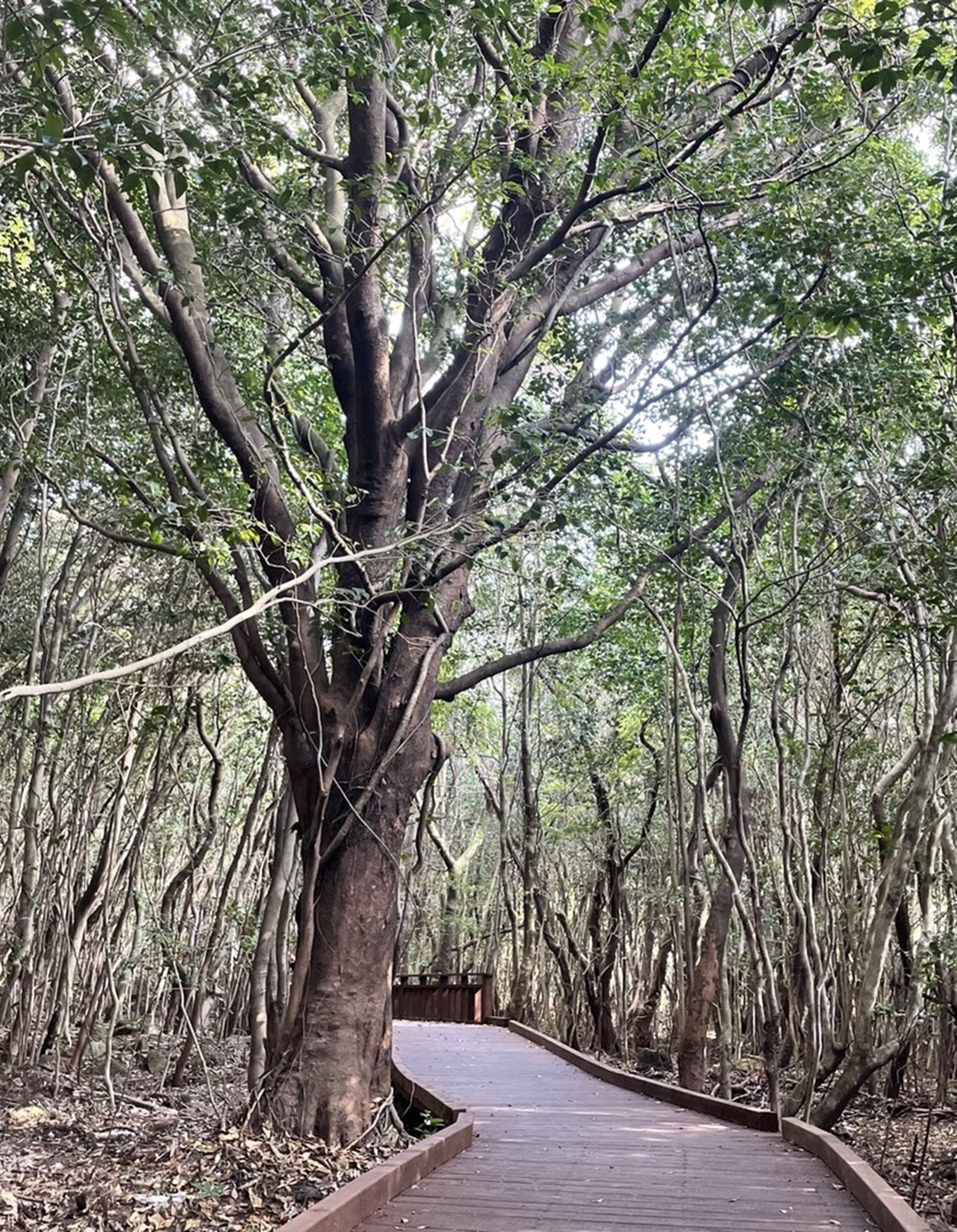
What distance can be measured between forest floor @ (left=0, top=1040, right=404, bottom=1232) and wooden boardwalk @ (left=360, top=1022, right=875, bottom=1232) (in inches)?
21.5

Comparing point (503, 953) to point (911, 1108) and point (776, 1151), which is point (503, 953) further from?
point (776, 1151)

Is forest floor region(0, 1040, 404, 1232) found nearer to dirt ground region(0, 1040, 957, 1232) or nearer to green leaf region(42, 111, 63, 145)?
dirt ground region(0, 1040, 957, 1232)

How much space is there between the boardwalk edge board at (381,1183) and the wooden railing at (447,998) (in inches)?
433

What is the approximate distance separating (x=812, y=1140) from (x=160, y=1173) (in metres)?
3.52

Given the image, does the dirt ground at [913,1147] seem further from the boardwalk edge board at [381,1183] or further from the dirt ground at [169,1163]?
the boardwalk edge board at [381,1183]

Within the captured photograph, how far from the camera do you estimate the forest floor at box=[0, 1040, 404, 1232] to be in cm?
477

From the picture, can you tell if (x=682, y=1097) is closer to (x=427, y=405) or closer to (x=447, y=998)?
(x=427, y=405)

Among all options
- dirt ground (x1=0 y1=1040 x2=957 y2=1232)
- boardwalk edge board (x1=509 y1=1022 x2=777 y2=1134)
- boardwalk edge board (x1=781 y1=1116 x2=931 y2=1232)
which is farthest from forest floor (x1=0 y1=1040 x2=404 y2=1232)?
boardwalk edge board (x1=509 y1=1022 x2=777 y2=1134)

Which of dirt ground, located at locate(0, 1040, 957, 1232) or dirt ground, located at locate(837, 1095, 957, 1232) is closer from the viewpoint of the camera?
dirt ground, located at locate(0, 1040, 957, 1232)

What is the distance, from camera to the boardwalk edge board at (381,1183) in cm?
401

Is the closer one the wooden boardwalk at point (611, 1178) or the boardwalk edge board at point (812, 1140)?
the boardwalk edge board at point (812, 1140)

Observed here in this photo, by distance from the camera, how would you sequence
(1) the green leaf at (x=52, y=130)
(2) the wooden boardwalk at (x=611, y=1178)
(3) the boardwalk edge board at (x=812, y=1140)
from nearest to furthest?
(1) the green leaf at (x=52, y=130), (3) the boardwalk edge board at (x=812, y=1140), (2) the wooden boardwalk at (x=611, y=1178)

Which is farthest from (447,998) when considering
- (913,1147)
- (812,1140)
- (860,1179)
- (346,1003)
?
(860,1179)

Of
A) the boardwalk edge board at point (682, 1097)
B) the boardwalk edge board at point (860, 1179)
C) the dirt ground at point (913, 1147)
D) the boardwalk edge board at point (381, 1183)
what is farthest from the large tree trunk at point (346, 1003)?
the dirt ground at point (913, 1147)
